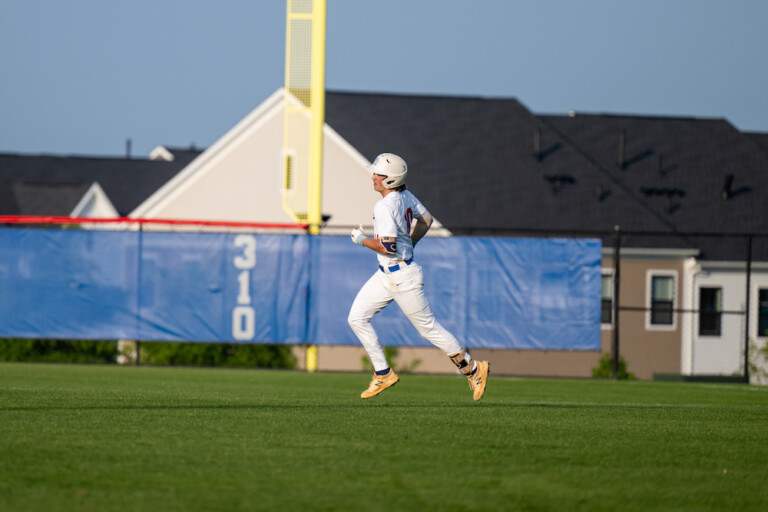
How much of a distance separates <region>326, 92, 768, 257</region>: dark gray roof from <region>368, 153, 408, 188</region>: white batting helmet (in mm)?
19888

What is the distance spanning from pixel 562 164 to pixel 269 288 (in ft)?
53.2

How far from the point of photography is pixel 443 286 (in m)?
17.5

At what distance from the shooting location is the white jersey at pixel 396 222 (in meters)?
8.57

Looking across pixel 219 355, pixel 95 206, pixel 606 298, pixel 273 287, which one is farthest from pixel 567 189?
pixel 95 206

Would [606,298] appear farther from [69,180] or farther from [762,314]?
[69,180]

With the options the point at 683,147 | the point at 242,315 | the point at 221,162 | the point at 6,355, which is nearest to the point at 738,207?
the point at 683,147

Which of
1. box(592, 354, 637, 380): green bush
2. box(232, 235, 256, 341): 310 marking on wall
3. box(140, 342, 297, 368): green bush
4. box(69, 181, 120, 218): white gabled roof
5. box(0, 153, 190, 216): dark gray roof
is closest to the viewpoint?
box(232, 235, 256, 341): 310 marking on wall

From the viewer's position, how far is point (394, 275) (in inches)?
344

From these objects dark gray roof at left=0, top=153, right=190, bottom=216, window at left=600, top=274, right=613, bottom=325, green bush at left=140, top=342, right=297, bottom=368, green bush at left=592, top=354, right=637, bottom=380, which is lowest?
green bush at left=592, top=354, right=637, bottom=380

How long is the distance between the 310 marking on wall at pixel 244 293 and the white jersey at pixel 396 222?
9.03 m

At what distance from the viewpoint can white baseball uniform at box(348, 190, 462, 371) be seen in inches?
340

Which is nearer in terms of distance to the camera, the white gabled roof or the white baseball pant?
the white baseball pant

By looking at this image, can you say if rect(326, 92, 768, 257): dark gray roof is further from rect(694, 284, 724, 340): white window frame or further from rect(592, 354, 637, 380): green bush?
rect(592, 354, 637, 380): green bush

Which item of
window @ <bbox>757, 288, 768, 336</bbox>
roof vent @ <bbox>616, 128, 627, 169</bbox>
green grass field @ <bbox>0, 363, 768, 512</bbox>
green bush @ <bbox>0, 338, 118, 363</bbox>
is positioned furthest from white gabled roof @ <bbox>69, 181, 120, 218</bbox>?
green grass field @ <bbox>0, 363, 768, 512</bbox>
